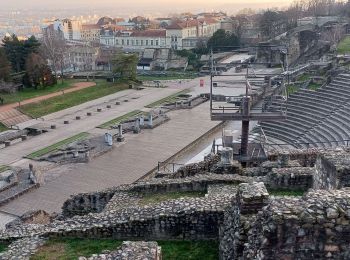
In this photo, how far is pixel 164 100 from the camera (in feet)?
158

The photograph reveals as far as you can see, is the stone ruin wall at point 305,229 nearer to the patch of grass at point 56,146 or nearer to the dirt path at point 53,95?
the patch of grass at point 56,146

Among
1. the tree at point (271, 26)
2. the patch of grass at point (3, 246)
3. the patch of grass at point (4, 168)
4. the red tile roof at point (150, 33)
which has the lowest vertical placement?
the patch of grass at point (4, 168)

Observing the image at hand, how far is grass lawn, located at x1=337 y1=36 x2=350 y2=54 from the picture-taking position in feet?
140

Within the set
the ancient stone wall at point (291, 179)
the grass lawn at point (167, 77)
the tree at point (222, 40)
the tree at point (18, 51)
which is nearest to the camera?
the ancient stone wall at point (291, 179)

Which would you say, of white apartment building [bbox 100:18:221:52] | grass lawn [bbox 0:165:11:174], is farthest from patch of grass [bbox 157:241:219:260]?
white apartment building [bbox 100:18:221:52]

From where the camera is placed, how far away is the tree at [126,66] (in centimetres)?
5753

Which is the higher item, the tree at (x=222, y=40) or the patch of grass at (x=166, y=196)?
the tree at (x=222, y=40)

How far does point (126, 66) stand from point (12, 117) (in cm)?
1980

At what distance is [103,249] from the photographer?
1010 centimetres

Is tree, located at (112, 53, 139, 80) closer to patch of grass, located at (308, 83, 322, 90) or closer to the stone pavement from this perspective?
the stone pavement

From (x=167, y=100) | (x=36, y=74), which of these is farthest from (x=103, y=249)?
(x=36, y=74)

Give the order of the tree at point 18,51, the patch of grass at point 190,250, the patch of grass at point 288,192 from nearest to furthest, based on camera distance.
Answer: the patch of grass at point 190,250 → the patch of grass at point 288,192 → the tree at point 18,51

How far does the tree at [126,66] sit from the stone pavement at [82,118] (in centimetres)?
451

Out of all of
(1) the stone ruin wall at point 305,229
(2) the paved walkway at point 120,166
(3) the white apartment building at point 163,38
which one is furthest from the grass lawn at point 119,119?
(3) the white apartment building at point 163,38
